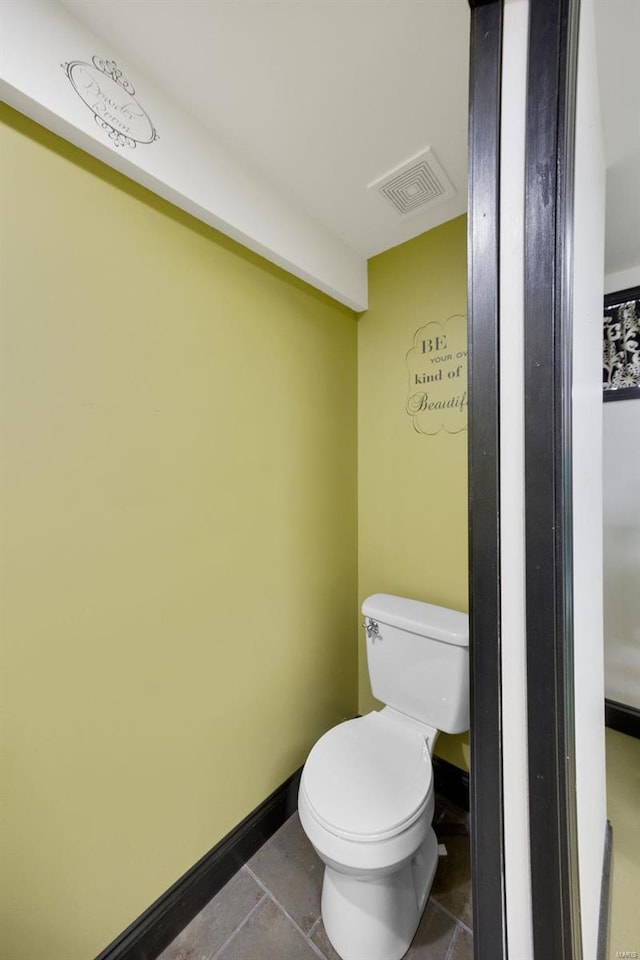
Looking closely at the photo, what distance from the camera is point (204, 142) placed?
1083 millimetres

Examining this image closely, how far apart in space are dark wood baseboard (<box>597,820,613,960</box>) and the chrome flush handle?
86 cm

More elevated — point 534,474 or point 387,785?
point 534,474

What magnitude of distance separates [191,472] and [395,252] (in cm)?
→ 127

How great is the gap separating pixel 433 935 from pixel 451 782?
480 mm

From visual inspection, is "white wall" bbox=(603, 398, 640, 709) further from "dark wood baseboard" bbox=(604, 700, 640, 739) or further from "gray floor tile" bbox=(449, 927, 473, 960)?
"gray floor tile" bbox=(449, 927, 473, 960)

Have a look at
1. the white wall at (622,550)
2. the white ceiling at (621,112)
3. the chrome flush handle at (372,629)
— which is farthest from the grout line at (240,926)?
the white ceiling at (621,112)

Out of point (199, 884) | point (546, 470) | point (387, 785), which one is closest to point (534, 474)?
point (546, 470)

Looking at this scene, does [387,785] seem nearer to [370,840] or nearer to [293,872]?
[370,840]

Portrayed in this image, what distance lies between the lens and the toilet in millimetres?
979

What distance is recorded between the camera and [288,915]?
115 centimetres

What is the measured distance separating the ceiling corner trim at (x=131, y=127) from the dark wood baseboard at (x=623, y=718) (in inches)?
95.1

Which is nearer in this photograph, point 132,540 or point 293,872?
point 132,540

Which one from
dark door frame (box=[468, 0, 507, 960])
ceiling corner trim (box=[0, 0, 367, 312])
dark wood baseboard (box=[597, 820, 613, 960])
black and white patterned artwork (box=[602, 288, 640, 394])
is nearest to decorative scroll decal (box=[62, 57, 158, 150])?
ceiling corner trim (box=[0, 0, 367, 312])

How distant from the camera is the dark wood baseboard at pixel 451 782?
1491mm
